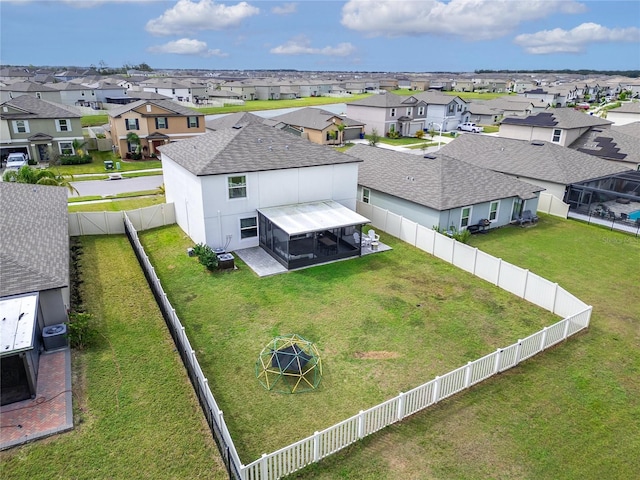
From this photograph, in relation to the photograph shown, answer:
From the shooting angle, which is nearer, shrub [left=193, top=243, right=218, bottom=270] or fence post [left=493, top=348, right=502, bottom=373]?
fence post [left=493, top=348, right=502, bottom=373]

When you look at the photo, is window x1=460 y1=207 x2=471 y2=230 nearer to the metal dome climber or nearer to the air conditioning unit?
the metal dome climber

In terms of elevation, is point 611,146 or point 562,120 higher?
point 562,120

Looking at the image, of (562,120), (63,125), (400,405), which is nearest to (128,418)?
(400,405)

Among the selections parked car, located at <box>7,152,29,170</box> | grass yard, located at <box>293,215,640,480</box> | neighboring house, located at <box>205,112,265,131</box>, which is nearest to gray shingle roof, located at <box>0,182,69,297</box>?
grass yard, located at <box>293,215,640,480</box>

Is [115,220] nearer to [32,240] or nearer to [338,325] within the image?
[32,240]

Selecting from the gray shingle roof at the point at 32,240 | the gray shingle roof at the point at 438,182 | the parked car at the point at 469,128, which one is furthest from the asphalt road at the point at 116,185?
the parked car at the point at 469,128

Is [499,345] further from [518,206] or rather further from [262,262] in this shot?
[518,206]

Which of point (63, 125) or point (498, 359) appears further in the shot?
point (63, 125)
